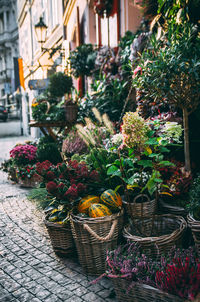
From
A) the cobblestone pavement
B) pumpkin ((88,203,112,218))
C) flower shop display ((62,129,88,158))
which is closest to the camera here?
the cobblestone pavement

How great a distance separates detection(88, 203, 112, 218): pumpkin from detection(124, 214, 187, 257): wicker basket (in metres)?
0.25

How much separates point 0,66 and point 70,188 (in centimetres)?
5050

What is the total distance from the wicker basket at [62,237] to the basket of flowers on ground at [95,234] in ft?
0.76

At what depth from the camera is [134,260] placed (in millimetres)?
2578

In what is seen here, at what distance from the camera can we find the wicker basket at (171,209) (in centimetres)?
340

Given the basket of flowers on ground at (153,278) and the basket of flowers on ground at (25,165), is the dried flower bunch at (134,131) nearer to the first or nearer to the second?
the basket of flowers on ground at (153,278)

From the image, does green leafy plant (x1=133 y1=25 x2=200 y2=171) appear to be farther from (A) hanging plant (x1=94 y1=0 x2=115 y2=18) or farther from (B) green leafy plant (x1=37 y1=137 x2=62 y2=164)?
(A) hanging plant (x1=94 y1=0 x2=115 y2=18)

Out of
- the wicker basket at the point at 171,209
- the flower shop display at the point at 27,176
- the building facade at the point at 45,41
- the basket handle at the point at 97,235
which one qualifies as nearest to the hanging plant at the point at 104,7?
the building facade at the point at 45,41

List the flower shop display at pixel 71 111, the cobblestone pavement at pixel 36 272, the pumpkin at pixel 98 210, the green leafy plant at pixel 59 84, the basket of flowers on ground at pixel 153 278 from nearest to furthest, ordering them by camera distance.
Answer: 1. the basket of flowers on ground at pixel 153 278
2. the cobblestone pavement at pixel 36 272
3. the pumpkin at pixel 98 210
4. the flower shop display at pixel 71 111
5. the green leafy plant at pixel 59 84

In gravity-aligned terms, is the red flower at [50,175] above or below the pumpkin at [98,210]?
above

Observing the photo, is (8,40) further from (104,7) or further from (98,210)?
(98,210)

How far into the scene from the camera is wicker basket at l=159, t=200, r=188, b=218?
3.40 m

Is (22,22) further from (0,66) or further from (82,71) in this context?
(0,66)

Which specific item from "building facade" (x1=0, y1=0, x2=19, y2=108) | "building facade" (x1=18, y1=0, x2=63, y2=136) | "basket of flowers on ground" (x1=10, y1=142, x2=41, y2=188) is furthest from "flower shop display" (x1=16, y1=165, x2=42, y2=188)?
"building facade" (x1=0, y1=0, x2=19, y2=108)
